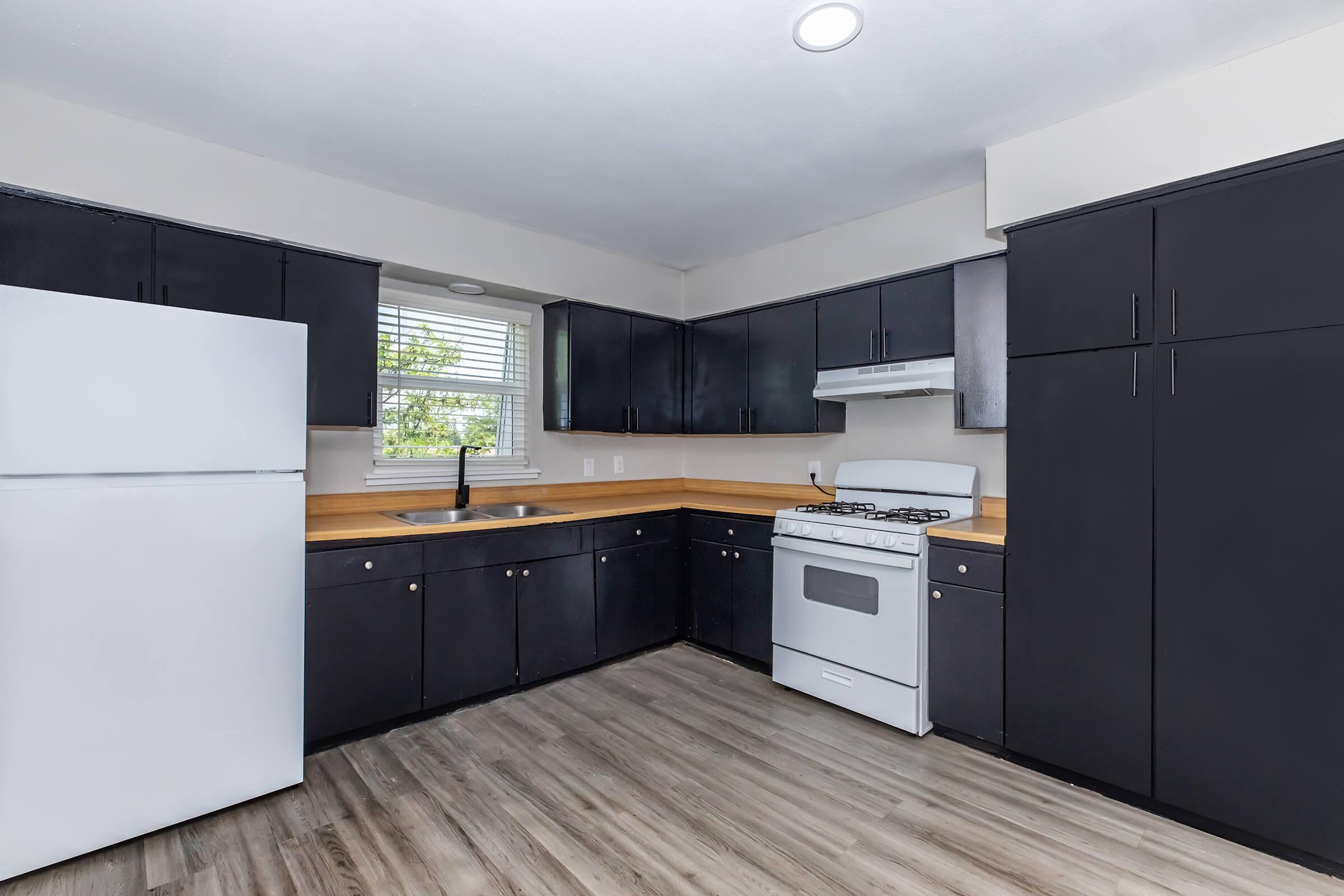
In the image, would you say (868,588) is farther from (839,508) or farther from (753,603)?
(753,603)

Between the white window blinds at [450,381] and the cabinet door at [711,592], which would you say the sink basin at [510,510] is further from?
the cabinet door at [711,592]

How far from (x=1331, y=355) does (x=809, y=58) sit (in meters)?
1.82

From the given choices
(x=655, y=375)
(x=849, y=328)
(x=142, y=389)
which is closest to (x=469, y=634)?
(x=142, y=389)

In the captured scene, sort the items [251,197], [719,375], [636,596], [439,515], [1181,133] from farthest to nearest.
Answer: [719,375]
[636,596]
[439,515]
[251,197]
[1181,133]

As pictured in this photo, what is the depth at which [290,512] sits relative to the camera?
2.27 metres

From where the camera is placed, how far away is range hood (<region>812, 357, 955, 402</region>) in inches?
117

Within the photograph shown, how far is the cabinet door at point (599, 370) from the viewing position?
3.79 meters

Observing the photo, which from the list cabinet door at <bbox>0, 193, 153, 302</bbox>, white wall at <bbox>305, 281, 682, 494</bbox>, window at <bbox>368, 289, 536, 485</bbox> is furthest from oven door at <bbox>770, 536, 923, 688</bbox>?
cabinet door at <bbox>0, 193, 153, 302</bbox>

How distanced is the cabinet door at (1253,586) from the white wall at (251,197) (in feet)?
10.3

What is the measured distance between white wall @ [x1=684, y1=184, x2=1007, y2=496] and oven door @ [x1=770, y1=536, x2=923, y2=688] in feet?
2.41

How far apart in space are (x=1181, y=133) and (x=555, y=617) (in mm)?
3303

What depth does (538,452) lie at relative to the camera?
13.1ft

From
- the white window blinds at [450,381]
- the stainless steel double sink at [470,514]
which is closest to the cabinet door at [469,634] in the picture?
the stainless steel double sink at [470,514]

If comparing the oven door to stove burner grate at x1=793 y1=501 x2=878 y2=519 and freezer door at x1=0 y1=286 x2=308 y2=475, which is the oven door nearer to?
stove burner grate at x1=793 y1=501 x2=878 y2=519
